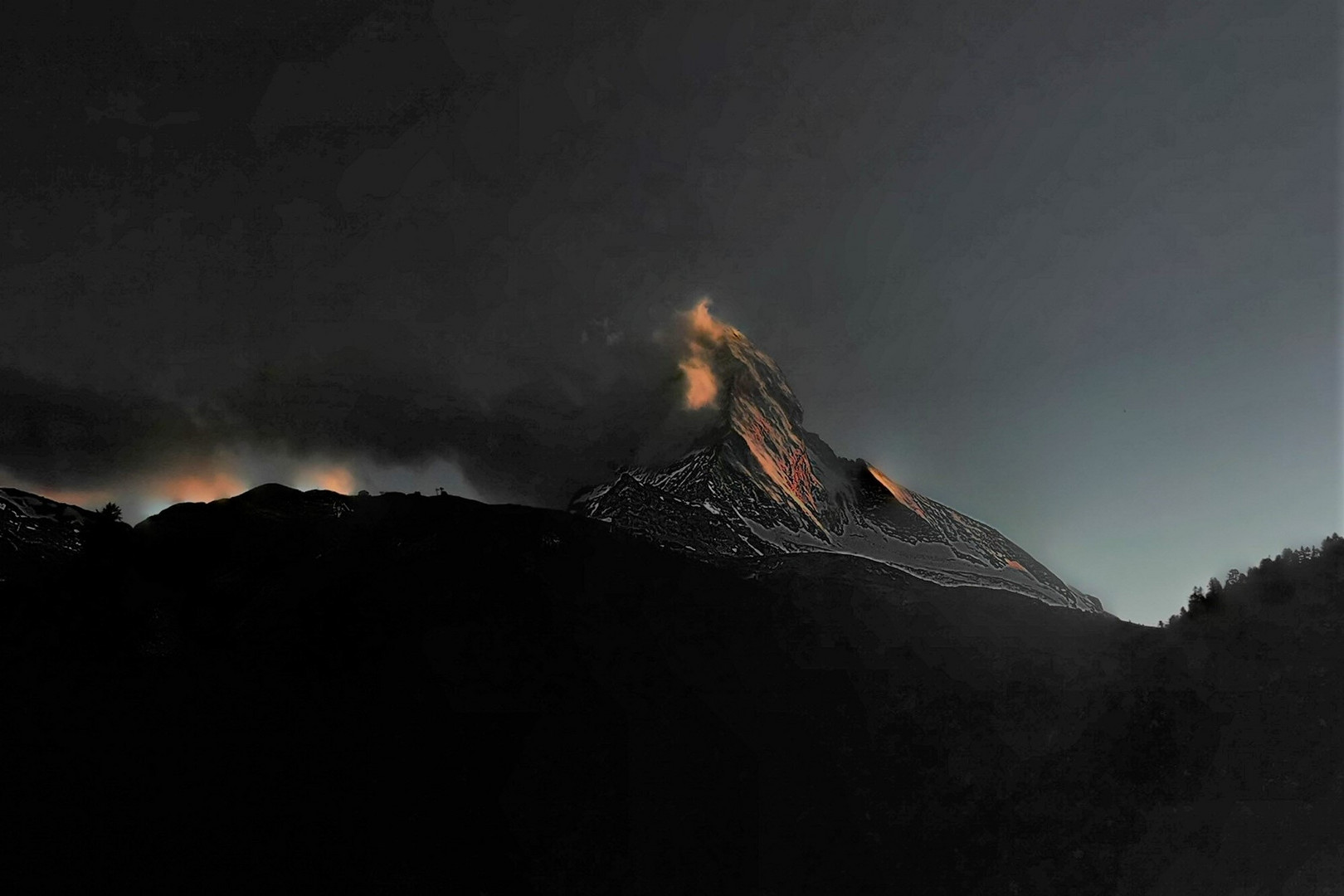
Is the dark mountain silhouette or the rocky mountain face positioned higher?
the rocky mountain face

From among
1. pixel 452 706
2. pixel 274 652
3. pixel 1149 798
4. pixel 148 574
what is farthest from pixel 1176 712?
pixel 148 574

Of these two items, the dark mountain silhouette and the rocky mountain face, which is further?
the rocky mountain face

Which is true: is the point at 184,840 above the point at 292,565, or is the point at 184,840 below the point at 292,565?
below

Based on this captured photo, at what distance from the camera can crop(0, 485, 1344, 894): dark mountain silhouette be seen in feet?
269

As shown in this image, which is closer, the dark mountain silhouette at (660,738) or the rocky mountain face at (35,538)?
the dark mountain silhouette at (660,738)

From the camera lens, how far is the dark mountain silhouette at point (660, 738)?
269ft

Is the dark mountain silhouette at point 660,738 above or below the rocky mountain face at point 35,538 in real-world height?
below

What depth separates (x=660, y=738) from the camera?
104 metres

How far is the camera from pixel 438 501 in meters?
171

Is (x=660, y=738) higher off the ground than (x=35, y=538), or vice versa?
(x=35, y=538)

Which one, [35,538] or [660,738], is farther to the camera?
[35,538]

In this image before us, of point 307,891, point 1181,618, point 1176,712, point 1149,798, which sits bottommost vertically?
point 307,891

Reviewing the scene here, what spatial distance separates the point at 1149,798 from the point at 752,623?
57.4 meters

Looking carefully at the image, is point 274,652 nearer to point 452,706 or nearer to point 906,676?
point 452,706
